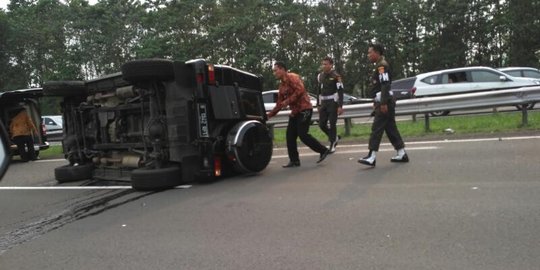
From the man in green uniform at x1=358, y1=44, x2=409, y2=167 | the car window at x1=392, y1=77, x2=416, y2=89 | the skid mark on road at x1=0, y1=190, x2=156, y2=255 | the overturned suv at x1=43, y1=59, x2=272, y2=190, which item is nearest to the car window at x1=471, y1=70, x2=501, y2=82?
the car window at x1=392, y1=77, x2=416, y2=89

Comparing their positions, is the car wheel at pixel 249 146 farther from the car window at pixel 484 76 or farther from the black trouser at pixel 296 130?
the car window at pixel 484 76

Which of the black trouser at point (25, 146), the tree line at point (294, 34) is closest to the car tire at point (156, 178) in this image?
the black trouser at point (25, 146)

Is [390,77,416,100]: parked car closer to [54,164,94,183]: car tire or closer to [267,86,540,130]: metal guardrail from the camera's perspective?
[267,86,540,130]: metal guardrail

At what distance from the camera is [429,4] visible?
41.2 meters

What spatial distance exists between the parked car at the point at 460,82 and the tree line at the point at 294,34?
69.2ft

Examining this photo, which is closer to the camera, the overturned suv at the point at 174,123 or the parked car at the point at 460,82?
the overturned suv at the point at 174,123

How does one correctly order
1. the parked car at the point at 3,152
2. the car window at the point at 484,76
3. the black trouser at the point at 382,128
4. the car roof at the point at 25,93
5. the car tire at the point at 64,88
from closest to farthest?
the parked car at the point at 3,152
the black trouser at the point at 382,128
the car tire at the point at 64,88
the car roof at the point at 25,93
the car window at the point at 484,76

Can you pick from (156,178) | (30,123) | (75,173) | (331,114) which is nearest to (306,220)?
(156,178)

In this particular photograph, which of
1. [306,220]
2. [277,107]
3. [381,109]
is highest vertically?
[277,107]

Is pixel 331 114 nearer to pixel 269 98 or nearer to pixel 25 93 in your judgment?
pixel 25 93

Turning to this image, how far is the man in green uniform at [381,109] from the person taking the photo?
24.6ft

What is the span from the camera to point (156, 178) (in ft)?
22.7

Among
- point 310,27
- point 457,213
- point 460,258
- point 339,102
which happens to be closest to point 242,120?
point 339,102

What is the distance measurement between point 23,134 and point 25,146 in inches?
12.3
